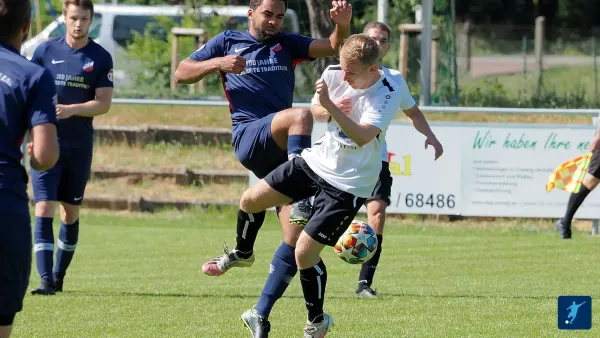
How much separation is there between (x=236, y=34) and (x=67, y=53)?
1.75m

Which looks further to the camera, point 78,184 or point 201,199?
point 201,199

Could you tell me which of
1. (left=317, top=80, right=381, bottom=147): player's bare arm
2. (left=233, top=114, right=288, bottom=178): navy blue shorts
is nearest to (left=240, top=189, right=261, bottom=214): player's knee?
(left=233, top=114, right=288, bottom=178): navy blue shorts

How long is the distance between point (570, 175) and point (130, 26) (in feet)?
41.2

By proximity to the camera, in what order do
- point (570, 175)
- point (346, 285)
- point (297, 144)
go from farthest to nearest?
point (570, 175) < point (346, 285) < point (297, 144)

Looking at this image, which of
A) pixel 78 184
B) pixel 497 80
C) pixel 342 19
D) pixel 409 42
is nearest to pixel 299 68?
pixel 409 42

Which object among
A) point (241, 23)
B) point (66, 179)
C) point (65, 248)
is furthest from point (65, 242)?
point (241, 23)

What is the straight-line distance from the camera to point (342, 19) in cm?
708

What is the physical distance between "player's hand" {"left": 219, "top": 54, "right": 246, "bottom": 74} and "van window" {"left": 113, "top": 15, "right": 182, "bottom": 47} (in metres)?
15.7

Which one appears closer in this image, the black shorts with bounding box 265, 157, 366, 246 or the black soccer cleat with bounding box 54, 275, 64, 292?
the black shorts with bounding box 265, 157, 366, 246

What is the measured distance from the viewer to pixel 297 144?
6910 millimetres

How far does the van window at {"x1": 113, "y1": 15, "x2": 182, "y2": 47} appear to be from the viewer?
22734 mm

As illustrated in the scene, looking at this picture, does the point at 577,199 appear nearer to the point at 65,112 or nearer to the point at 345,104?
the point at 65,112

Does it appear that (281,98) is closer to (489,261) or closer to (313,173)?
(313,173)

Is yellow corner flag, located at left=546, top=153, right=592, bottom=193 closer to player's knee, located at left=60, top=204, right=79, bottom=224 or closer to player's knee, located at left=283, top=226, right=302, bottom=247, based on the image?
player's knee, located at left=60, top=204, right=79, bottom=224
